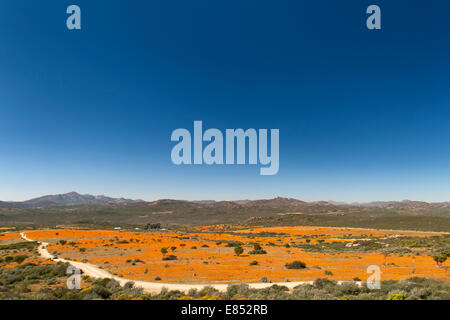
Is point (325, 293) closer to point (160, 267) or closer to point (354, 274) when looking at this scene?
point (354, 274)

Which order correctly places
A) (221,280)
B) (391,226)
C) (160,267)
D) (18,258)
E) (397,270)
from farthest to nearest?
1. (391,226)
2. (18,258)
3. (160,267)
4. (397,270)
5. (221,280)

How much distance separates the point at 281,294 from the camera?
1402 cm

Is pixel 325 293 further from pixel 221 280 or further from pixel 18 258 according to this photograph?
pixel 18 258

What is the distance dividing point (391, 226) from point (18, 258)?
102m

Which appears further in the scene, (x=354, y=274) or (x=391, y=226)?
(x=391, y=226)
